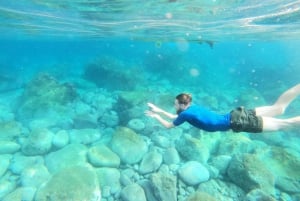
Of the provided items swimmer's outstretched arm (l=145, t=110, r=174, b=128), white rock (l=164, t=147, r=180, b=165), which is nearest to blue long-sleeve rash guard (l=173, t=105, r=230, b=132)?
swimmer's outstretched arm (l=145, t=110, r=174, b=128)

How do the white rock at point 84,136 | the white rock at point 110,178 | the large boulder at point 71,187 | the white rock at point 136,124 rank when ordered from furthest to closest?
the white rock at point 136,124
the white rock at point 84,136
the white rock at point 110,178
the large boulder at point 71,187

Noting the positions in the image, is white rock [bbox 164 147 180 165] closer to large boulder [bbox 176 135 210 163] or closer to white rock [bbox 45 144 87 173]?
large boulder [bbox 176 135 210 163]

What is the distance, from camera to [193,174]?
8.95m

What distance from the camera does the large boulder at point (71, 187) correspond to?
7434mm

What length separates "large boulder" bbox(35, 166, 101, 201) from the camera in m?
7.43

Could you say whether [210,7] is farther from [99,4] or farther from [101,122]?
[101,122]

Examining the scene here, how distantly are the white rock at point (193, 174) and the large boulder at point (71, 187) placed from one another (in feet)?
10.0

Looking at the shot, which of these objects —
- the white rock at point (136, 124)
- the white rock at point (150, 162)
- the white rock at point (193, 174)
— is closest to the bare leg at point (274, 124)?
the white rock at point (193, 174)

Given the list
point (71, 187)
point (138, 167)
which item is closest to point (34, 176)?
point (71, 187)

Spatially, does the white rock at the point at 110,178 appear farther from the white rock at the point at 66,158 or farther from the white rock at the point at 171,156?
the white rock at the point at 171,156

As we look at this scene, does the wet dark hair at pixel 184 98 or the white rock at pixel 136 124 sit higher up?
the wet dark hair at pixel 184 98

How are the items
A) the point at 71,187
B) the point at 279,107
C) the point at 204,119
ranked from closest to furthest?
the point at 204,119 < the point at 279,107 < the point at 71,187

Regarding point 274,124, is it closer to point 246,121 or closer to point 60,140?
point 246,121

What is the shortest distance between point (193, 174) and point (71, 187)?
4240 mm
